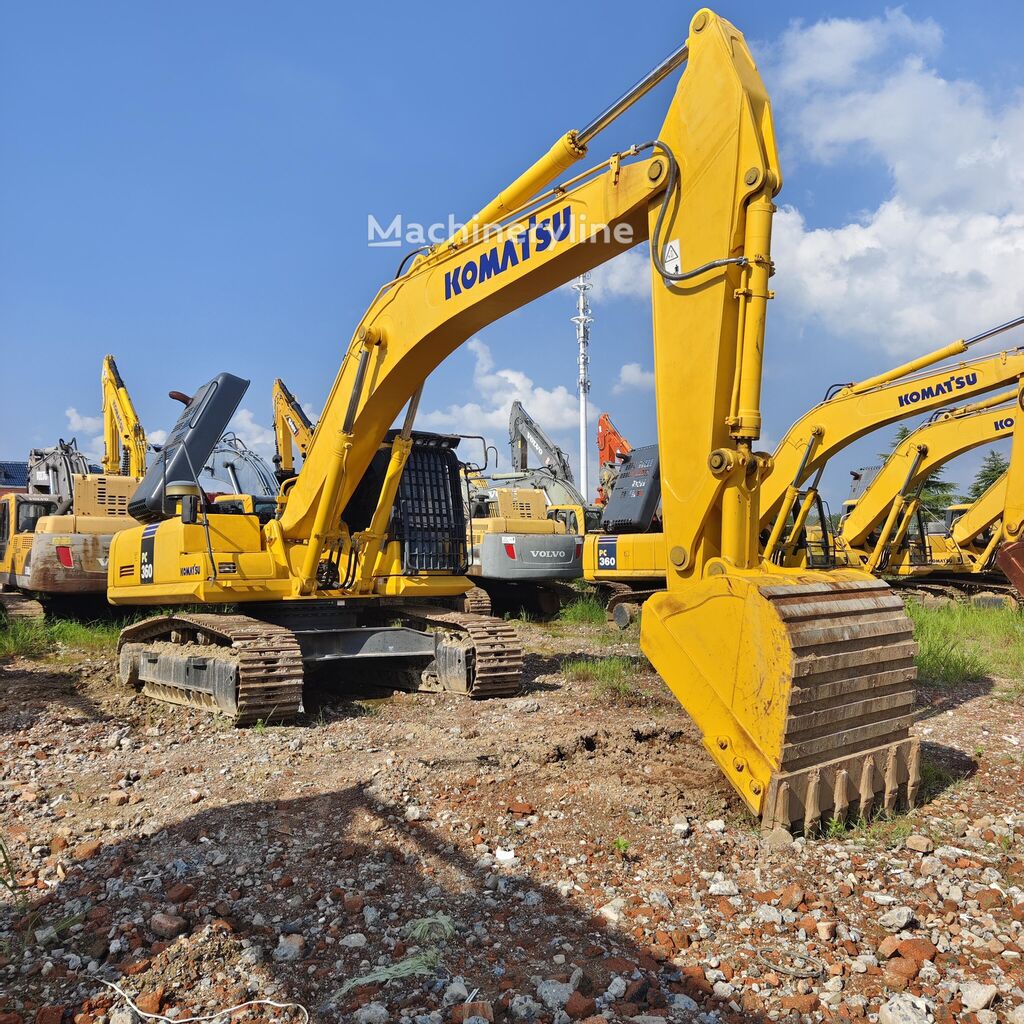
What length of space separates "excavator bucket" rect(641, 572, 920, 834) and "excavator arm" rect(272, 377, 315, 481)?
6433 millimetres

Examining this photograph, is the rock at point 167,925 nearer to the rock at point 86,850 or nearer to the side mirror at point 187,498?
the rock at point 86,850

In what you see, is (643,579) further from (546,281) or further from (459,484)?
(546,281)

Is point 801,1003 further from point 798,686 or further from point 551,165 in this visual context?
point 551,165

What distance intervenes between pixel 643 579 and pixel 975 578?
24.5ft

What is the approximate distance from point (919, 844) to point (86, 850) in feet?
12.1

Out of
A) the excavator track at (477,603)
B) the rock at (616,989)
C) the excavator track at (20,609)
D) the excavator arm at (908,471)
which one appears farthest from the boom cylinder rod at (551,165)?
the excavator arm at (908,471)

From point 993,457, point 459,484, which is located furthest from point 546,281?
point 993,457

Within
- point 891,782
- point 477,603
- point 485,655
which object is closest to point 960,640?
point 477,603

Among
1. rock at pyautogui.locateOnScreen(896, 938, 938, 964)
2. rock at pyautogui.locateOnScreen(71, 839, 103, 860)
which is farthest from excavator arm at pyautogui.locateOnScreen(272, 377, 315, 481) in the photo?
rock at pyautogui.locateOnScreen(896, 938, 938, 964)

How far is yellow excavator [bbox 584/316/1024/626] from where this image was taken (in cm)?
1177

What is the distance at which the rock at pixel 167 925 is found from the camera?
2.94 metres

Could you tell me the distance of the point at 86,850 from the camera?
372 centimetres

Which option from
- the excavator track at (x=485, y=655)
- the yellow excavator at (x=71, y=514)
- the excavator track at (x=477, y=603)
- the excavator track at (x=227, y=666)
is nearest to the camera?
the excavator track at (x=227, y=666)

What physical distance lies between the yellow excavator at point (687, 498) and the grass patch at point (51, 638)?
3.22 m
